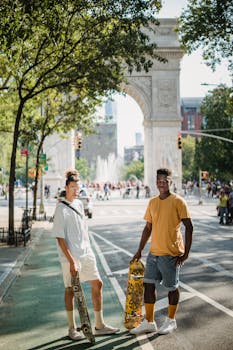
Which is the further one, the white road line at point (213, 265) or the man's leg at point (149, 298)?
the white road line at point (213, 265)

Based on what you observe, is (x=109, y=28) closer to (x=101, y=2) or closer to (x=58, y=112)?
(x=101, y=2)

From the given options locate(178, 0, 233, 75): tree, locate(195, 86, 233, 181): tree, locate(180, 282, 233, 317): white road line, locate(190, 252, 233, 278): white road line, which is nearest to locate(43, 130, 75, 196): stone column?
locate(195, 86, 233, 181): tree

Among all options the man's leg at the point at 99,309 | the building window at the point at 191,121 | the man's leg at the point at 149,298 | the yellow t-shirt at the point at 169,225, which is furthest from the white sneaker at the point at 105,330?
the building window at the point at 191,121

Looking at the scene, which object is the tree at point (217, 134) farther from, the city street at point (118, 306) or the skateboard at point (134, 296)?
the skateboard at point (134, 296)

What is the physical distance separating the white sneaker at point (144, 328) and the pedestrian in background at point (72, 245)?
0.38 m

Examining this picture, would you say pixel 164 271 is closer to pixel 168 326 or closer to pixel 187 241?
pixel 187 241

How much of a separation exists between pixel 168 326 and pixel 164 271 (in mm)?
680

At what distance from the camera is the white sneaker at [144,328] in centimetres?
641

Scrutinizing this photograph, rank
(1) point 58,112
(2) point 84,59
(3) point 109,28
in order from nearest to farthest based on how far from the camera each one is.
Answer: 1. (3) point 109,28
2. (2) point 84,59
3. (1) point 58,112

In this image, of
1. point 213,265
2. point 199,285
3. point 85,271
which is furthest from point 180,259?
point 213,265

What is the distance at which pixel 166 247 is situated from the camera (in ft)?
20.6

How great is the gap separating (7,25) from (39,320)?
7333 millimetres

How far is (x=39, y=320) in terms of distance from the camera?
7.30 m

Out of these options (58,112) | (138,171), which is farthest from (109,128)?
(58,112)
